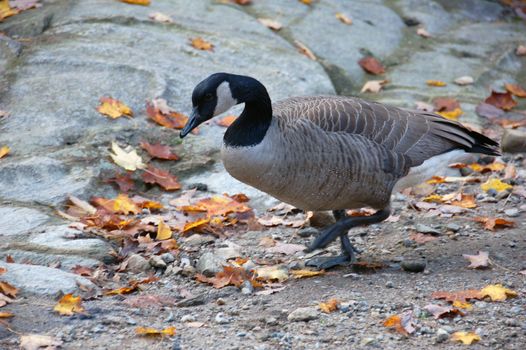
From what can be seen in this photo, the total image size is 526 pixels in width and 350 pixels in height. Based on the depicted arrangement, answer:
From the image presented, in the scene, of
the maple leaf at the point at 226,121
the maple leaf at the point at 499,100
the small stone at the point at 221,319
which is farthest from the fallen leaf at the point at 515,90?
the small stone at the point at 221,319

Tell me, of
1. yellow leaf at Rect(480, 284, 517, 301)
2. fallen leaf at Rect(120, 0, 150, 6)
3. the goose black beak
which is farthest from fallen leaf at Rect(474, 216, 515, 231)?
fallen leaf at Rect(120, 0, 150, 6)

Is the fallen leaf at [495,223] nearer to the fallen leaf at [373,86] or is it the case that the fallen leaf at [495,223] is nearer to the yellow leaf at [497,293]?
the yellow leaf at [497,293]

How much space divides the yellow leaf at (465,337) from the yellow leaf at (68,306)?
191cm

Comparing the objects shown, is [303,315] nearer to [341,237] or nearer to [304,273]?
[304,273]

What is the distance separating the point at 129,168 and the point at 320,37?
3.52m

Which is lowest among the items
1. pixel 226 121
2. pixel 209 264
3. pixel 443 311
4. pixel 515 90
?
pixel 515 90

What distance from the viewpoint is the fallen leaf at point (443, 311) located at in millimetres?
4252

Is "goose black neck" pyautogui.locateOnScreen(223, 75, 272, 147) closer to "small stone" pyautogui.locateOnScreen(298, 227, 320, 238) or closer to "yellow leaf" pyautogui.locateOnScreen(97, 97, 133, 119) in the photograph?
"small stone" pyautogui.locateOnScreen(298, 227, 320, 238)

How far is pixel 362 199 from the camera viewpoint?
16.8 ft

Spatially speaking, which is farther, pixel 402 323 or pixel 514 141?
pixel 514 141

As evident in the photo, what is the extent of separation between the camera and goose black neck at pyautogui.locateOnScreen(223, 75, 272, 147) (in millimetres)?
4930

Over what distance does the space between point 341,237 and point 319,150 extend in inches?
26.1

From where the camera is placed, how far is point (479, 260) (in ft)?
16.5

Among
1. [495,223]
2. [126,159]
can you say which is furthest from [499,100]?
[126,159]
